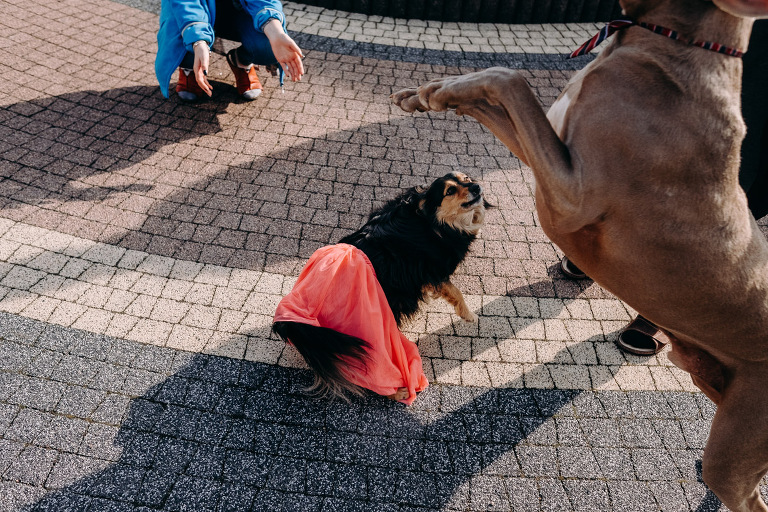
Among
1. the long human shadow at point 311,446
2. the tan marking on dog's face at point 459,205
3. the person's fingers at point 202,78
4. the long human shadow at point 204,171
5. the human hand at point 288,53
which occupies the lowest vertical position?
the long human shadow at point 311,446

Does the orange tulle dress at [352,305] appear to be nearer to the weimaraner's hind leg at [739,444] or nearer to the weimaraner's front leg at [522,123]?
the weimaraner's front leg at [522,123]

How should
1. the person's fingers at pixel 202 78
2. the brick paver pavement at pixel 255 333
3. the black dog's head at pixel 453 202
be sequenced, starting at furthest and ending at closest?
the person's fingers at pixel 202 78, the black dog's head at pixel 453 202, the brick paver pavement at pixel 255 333

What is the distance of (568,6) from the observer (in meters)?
7.23

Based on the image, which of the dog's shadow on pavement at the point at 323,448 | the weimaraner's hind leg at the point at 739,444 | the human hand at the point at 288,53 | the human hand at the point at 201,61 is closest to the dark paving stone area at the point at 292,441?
the dog's shadow on pavement at the point at 323,448

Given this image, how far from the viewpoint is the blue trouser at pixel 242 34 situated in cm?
490

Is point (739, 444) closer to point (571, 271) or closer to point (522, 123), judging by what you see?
point (522, 123)

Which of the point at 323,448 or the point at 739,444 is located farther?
the point at 323,448

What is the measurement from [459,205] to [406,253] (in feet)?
1.46

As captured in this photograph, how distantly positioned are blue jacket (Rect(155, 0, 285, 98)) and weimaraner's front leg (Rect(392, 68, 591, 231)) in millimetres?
3079

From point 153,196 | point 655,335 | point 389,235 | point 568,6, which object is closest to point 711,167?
point 389,235

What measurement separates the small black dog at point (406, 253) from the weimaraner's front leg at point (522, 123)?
1.01 m

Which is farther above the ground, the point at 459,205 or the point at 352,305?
the point at 459,205

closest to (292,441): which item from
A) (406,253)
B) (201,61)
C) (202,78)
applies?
(406,253)

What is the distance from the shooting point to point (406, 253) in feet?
10.2
